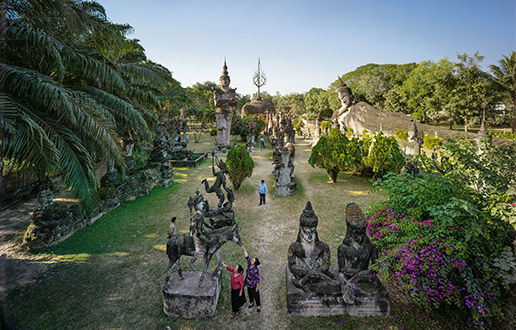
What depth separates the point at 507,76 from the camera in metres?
20.8

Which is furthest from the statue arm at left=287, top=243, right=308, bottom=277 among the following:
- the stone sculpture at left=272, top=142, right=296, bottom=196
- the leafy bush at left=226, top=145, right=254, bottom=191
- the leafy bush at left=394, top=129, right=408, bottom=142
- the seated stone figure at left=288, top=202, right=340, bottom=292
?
the leafy bush at left=394, top=129, right=408, bottom=142

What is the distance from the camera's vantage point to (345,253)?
4.73 metres

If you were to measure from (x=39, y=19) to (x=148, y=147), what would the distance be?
50.5 ft

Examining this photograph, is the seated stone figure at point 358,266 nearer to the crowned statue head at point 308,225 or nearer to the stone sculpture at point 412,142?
the crowned statue head at point 308,225

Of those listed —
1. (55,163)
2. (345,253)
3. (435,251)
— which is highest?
(55,163)

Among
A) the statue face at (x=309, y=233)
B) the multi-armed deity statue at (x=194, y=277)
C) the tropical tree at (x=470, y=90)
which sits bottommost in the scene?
the multi-armed deity statue at (x=194, y=277)

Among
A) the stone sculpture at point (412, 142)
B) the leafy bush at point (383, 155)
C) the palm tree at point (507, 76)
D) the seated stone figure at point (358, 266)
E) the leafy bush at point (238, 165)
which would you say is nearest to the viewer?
the seated stone figure at point (358, 266)

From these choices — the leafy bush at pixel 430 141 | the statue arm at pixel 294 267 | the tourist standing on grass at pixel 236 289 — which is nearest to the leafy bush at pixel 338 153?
the leafy bush at pixel 430 141

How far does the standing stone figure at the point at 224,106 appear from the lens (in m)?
22.1

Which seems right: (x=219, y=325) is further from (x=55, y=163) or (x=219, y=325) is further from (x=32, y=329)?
(x=55, y=163)

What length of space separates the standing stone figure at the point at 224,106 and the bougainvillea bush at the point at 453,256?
64.3 feet

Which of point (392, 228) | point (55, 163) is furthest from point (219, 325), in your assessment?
point (55, 163)

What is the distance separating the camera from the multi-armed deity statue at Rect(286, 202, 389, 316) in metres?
4.54

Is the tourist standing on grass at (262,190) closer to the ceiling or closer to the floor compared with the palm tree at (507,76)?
closer to the floor
